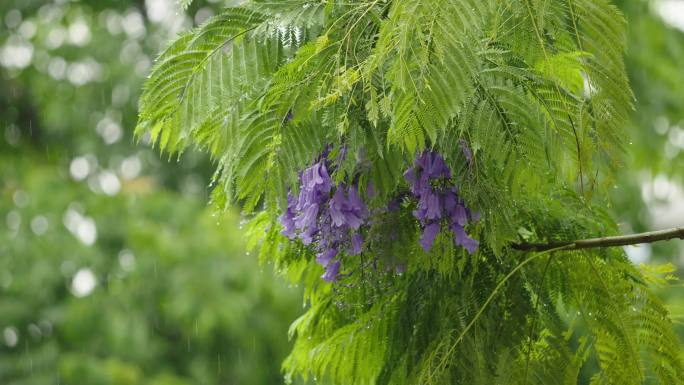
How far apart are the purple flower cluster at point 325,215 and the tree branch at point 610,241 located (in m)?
0.48

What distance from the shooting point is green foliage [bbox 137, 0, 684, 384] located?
216 centimetres

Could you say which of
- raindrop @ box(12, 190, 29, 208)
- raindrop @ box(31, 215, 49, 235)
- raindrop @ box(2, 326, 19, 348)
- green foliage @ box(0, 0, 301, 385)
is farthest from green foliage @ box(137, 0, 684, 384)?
raindrop @ box(12, 190, 29, 208)

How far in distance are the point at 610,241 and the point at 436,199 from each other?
0.52 meters

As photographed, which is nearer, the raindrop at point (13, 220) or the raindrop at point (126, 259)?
the raindrop at point (126, 259)

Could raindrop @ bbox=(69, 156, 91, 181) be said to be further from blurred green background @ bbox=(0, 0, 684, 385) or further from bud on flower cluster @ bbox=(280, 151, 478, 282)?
bud on flower cluster @ bbox=(280, 151, 478, 282)

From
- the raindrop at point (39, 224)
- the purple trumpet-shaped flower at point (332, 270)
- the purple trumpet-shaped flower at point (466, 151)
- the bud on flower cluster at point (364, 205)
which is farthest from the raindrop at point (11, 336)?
the purple trumpet-shaped flower at point (466, 151)

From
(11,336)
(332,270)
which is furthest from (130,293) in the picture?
(332,270)

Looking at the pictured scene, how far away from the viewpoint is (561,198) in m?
2.85

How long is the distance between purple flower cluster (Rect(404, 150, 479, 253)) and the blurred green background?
6678 mm

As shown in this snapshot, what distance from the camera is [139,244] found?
10438 mm

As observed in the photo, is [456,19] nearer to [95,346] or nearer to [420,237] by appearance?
[420,237]

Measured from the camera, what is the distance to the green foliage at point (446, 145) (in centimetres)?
216

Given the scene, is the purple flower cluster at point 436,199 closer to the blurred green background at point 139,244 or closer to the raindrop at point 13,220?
the blurred green background at point 139,244

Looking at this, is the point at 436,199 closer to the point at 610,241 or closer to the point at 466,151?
the point at 466,151
